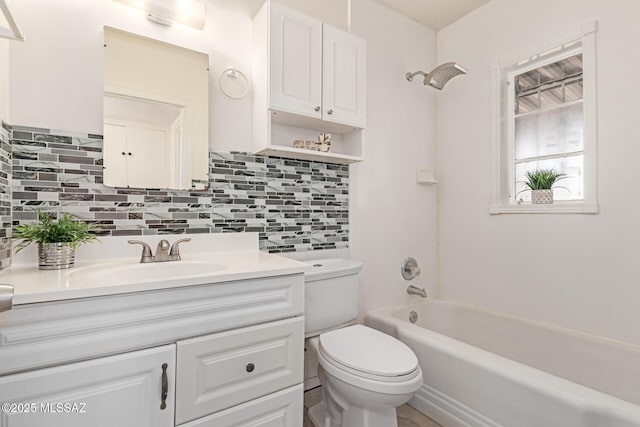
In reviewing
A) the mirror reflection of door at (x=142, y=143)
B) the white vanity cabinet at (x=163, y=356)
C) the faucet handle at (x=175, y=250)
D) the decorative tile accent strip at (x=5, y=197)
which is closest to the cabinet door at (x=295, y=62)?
the mirror reflection of door at (x=142, y=143)

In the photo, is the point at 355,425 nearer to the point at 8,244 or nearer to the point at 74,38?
the point at 8,244

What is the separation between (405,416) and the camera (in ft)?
5.36

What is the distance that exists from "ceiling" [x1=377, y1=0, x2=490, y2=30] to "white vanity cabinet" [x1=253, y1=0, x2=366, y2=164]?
2.31ft

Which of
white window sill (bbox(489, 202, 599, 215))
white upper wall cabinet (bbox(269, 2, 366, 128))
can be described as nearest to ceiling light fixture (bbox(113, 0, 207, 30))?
white upper wall cabinet (bbox(269, 2, 366, 128))

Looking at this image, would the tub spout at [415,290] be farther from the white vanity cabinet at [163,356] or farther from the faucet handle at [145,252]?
the faucet handle at [145,252]

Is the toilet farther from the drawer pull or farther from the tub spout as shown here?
the tub spout

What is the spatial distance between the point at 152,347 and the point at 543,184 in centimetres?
223

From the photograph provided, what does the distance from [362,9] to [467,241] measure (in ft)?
6.00

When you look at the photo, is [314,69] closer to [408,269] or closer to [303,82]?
[303,82]

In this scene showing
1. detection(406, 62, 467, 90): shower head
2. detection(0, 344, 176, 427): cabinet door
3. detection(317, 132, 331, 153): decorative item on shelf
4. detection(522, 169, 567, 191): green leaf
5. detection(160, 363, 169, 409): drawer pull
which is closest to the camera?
detection(0, 344, 176, 427): cabinet door

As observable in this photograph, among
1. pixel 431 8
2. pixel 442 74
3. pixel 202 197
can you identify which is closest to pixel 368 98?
pixel 442 74

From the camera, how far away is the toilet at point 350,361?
1162 mm

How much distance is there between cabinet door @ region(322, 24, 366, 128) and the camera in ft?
5.62

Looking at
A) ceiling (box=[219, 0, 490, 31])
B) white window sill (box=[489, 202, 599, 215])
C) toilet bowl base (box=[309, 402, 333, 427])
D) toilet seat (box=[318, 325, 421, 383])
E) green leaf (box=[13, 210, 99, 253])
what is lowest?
toilet bowl base (box=[309, 402, 333, 427])
